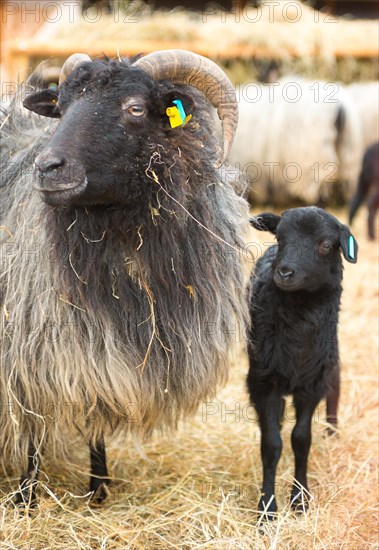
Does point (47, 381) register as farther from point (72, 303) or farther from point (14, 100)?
point (14, 100)

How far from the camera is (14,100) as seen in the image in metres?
3.83

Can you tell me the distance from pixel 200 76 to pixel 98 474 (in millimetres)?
1886

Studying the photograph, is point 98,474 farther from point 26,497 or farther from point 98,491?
point 26,497

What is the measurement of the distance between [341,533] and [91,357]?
4.06ft

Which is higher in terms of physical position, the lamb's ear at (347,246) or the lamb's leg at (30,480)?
the lamb's ear at (347,246)

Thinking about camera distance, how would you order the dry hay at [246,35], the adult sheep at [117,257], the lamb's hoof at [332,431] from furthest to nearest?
1. the dry hay at [246,35]
2. the lamb's hoof at [332,431]
3. the adult sheep at [117,257]

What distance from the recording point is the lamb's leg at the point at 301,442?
3363 mm

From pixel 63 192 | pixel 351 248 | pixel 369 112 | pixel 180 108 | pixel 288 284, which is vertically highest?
pixel 180 108

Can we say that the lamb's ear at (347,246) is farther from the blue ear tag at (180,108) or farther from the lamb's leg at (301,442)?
the blue ear tag at (180,108)

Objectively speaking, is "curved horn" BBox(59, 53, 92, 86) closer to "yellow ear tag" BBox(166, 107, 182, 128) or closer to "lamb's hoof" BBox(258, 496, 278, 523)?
"yellow ear tag" BBox(166, 107, 182, 128)

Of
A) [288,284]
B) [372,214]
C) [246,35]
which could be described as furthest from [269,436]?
[246,35]

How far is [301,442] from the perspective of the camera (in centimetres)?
338

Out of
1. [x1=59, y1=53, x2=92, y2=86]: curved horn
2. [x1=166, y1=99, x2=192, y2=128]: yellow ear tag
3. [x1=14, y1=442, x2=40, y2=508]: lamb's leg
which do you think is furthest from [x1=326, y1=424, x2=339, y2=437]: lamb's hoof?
[x1=59, y1=53, x2=92, y2=86]: curved horn

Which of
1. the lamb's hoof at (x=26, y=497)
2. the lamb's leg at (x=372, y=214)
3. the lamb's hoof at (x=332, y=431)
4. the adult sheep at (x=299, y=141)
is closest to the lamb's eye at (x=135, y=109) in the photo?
the lamb's hoof at (x=26, y=497)
